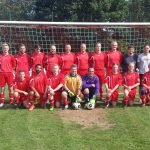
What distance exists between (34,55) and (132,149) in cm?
470

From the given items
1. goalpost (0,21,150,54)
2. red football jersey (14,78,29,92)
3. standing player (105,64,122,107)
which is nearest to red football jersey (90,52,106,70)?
standing player (105,64,122,107)

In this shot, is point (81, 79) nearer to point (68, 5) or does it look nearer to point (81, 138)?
point (81, 138)

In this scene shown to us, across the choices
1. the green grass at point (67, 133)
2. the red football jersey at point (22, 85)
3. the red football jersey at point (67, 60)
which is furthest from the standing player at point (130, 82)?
the red football jersey at point (22, 85)

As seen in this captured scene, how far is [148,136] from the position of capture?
645cm

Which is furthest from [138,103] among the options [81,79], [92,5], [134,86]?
[92,5]

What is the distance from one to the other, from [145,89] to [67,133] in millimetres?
3061

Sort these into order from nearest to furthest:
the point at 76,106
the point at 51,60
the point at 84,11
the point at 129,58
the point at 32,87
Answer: the point at 76,106
the point at 32,87
the point at 129,58
the point at 51,60
the point at 84,11

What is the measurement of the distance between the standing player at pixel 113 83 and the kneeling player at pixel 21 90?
1872 mm

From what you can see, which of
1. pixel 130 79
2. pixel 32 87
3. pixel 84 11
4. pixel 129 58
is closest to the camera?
pixel 32 87

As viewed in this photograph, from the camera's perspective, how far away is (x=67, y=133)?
6684mm

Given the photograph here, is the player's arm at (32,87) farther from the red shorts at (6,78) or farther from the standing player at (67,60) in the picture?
the standing player at (67,60)

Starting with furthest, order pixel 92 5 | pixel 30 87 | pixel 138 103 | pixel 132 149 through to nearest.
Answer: pixel 92 5 → pixel 138 103 → pixel 30 87 → pixel 132 149

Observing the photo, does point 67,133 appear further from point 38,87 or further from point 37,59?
point 37,59

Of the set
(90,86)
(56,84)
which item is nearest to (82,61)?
(90,86)
